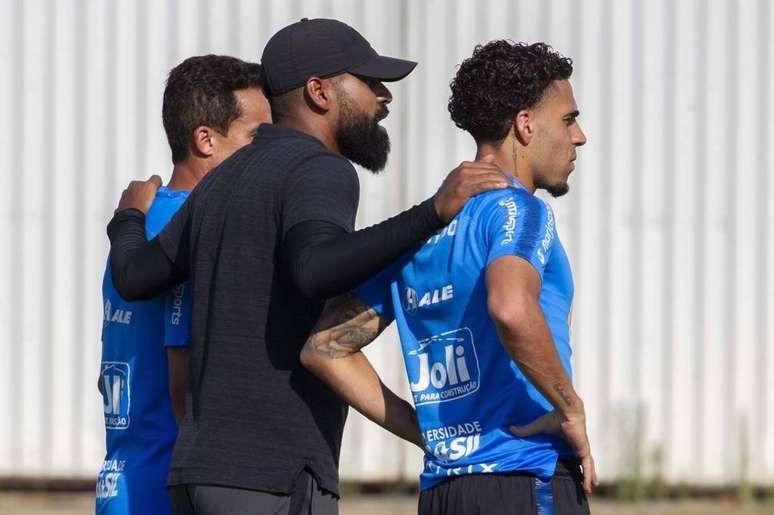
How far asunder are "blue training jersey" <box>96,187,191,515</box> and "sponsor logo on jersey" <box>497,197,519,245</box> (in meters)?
1.02

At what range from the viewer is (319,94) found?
332 centimetres

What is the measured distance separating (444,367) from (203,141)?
1133 millimetres

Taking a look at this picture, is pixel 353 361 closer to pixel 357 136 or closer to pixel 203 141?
pixel 357 136

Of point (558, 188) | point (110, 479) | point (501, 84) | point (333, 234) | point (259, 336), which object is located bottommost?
point (110, 479)

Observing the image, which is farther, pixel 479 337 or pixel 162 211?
pixel 162 211

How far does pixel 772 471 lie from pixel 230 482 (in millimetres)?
4939

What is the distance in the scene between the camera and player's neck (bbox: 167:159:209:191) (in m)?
3.81

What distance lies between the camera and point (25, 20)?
7.52m

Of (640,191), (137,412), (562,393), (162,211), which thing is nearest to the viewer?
(562,393)

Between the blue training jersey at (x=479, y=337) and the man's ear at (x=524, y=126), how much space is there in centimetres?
17

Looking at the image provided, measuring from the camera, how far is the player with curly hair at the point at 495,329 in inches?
113

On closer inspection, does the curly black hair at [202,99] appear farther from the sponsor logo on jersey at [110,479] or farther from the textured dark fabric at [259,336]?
the sponsor logo on jersey at [110,479]

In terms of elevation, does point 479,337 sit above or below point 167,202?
below

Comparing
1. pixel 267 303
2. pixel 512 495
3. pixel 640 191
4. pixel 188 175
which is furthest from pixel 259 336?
pixel 640 191
